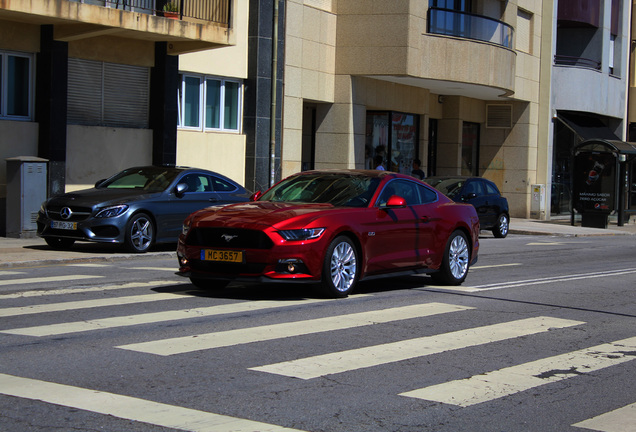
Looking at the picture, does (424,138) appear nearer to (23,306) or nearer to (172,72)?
(172,72)

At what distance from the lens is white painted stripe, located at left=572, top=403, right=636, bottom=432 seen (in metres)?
5.79

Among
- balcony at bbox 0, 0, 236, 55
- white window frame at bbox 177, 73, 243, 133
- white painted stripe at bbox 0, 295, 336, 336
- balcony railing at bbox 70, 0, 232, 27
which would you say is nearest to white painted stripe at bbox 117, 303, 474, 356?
white painted stripe at bbox 0, 295, 336, 336

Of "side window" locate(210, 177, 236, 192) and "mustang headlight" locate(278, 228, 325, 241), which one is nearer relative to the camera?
"mustang headlight" locate(278, 228, 325, 241)

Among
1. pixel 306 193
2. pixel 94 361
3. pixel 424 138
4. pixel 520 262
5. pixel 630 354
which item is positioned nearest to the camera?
pixel 94 361

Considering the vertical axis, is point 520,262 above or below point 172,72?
below

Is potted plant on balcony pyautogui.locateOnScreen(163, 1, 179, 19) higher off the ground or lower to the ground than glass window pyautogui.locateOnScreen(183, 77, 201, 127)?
higher

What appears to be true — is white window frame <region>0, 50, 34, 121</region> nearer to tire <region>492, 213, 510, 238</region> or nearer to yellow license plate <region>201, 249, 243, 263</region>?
yellow license plate <region>201, 249, 243, 263</region>

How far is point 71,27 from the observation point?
2016cm

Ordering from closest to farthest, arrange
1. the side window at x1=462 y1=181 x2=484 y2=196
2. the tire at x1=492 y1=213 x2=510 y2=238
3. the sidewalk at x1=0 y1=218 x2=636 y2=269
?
1. the sidewalk at x1=0 y1=218 x2=636 y2=269
2. the side window at x1=462 y1=181 x2=484 y2=196
3. the tire at x1=492 y1=213 x2=510 y2=238

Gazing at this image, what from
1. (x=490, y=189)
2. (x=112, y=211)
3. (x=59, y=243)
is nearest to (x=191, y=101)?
(x=490, y=189)

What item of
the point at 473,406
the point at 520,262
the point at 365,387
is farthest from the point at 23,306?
the point at 520,262

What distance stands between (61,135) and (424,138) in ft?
50.4

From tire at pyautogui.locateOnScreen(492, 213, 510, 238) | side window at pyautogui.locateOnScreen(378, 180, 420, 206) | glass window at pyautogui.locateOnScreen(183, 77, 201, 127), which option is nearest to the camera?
side window at pyautogui.locateOnScreen(378, 180, 420, 206)

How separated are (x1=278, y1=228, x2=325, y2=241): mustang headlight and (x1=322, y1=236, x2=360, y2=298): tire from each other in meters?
0.23
